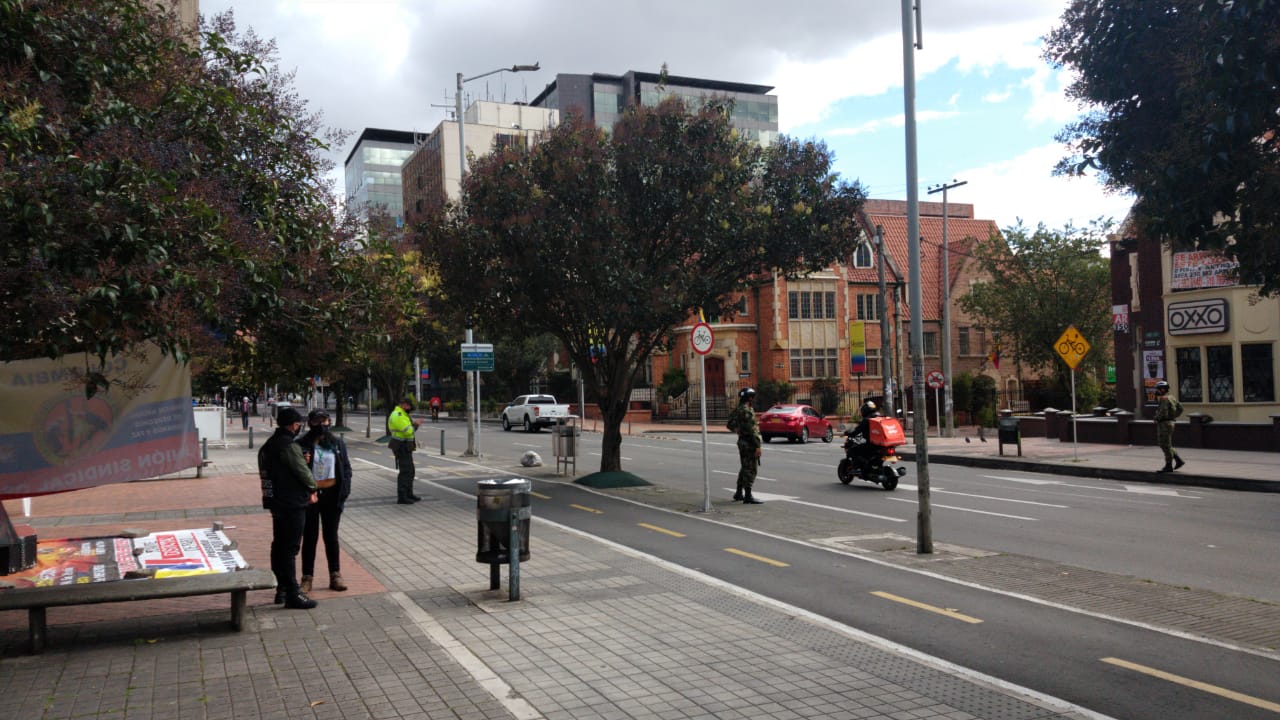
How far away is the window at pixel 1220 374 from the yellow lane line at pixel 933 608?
93.1 feet

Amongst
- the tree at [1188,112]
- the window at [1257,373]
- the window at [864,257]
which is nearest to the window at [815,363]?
the window at [864,257]

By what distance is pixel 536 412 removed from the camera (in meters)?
44.0

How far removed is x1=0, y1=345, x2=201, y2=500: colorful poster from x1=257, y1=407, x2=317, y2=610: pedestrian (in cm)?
127

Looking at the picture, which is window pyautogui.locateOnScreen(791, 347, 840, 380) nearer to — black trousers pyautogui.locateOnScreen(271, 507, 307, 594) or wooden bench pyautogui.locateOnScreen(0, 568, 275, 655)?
black trousers pyautogui.locateOnScreen(271, 507, 307, 594)

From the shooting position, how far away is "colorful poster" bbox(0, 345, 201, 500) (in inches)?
360

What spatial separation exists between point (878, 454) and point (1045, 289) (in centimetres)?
2897

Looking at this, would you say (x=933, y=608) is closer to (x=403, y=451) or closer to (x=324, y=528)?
(x=324, y=528)

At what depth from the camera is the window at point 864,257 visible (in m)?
54.7

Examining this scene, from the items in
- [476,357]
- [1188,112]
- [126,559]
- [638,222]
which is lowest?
[126,559]

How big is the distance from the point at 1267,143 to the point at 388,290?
860cm

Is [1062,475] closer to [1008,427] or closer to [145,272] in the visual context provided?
[1008,427]

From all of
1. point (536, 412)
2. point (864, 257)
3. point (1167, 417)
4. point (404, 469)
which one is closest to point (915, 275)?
point (404, 469)

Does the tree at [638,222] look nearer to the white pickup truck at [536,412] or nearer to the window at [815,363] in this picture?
the white pickup truck at [536,412]

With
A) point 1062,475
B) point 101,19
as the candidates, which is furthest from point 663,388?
point 101,19
